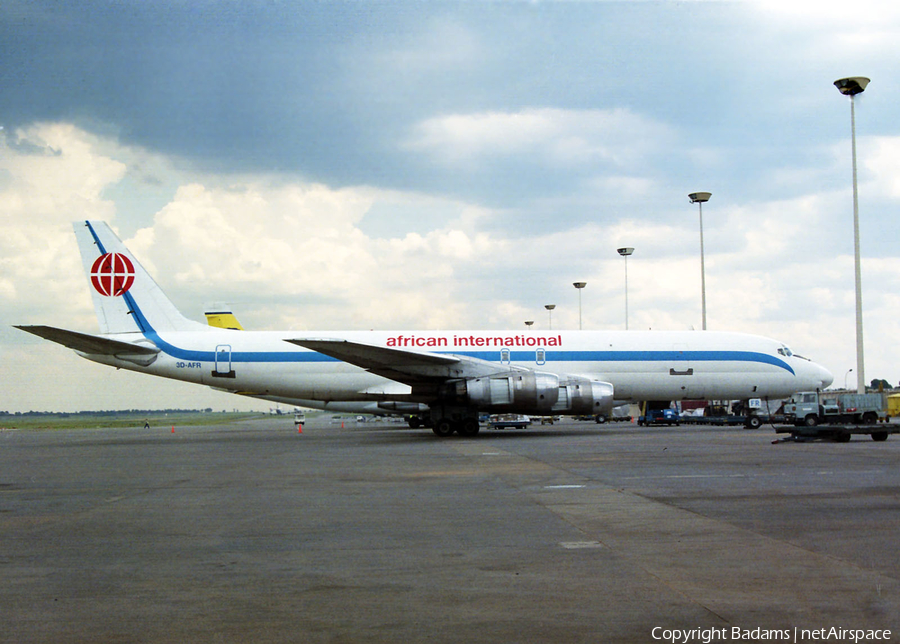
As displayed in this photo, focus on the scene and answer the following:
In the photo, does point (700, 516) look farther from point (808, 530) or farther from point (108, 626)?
point (108, 626)

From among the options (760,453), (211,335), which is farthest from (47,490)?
(211,335)

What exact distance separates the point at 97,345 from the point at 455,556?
23849 mm

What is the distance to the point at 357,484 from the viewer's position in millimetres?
12281

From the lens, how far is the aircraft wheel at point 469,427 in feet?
86.3

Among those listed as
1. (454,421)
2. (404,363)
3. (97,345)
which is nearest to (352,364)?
(404,363)

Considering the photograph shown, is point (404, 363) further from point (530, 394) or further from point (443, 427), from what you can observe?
point (530, 394)

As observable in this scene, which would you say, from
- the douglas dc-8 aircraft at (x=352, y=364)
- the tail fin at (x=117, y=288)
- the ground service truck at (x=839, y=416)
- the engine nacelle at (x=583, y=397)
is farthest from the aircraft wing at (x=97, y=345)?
the ground service truck at (x=839, y=416)

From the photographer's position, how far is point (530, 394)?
986 inches

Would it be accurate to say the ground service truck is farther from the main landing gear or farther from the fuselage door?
the fuselage door

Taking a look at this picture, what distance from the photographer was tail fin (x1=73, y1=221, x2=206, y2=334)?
2875 centimetres

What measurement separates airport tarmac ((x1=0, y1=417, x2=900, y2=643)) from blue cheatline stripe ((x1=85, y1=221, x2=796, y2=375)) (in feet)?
47.6

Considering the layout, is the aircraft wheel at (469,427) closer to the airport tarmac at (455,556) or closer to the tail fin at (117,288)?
the tail fin at (117,288)

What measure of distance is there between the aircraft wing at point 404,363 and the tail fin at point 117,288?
7861 mm

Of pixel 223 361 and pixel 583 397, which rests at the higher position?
pixel 223 361
